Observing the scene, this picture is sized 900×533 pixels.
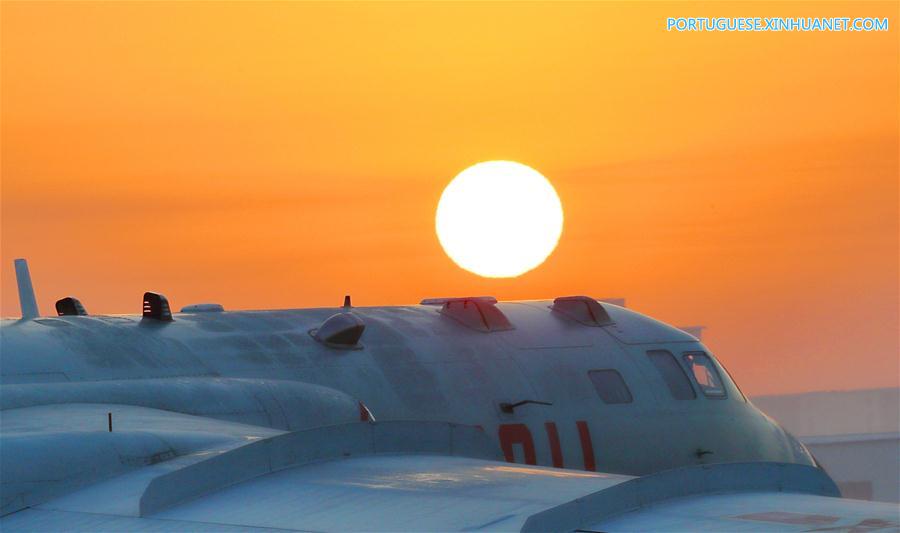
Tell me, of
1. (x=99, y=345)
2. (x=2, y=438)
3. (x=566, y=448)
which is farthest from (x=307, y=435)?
(x=566, y=448)

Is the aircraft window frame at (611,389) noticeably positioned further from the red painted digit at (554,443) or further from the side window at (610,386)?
the red painted digit at (554,443)

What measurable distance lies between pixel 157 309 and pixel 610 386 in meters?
6.41

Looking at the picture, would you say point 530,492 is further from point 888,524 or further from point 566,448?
point 566,448

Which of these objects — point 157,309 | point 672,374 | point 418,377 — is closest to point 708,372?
point 672,374

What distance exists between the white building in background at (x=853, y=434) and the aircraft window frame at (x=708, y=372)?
4397cm

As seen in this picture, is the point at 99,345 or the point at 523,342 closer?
the point at 99,345

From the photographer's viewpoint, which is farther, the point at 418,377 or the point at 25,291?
the point at 25,291

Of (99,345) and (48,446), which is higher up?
(99,345)

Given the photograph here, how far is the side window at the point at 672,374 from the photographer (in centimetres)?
2095

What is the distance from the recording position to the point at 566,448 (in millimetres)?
19078

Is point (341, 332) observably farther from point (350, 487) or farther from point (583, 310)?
→ point (350, 487)

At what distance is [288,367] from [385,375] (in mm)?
1345

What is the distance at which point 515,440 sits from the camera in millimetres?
18781

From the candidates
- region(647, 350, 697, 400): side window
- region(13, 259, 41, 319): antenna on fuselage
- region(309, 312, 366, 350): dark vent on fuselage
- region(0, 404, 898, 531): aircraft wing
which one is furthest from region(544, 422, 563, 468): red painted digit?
region(13, 259, 41, 319): antenna on fuselage
